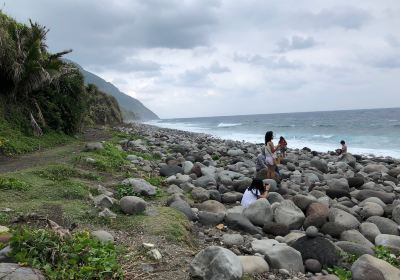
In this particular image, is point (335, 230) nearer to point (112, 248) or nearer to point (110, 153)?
point (112, 248)

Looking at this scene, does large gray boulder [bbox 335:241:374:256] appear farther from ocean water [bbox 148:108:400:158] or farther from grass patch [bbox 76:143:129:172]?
ocean water [bbox 148:108:400:158]

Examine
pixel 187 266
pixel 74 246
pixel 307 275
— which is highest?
pixel 74 246

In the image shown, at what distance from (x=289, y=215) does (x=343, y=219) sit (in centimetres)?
97

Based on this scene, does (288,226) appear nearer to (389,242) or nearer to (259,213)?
(259,213)

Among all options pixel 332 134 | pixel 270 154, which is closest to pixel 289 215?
pixel 270 154

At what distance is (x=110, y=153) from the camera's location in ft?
39.8

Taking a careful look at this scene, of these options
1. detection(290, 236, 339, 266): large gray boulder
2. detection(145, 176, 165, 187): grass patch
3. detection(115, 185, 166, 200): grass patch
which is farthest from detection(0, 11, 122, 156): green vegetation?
detection(290, 236, 339, 266): large gray boulder

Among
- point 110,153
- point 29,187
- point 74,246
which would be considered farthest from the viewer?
point 110,153

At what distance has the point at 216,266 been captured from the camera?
4316 millimetres

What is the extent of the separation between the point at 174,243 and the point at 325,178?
29.6 feet

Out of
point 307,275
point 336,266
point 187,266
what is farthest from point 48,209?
point 336,266

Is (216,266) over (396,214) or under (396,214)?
over

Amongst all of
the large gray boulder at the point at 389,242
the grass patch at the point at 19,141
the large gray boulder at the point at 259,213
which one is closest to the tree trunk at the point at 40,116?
the grass patch at the point at 19,141

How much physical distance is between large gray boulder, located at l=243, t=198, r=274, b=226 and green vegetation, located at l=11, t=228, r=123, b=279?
3.84 m
